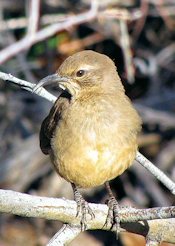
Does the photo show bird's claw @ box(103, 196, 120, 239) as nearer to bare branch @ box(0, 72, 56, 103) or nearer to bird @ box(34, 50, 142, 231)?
bird @ box(34, 50, 142, 231)

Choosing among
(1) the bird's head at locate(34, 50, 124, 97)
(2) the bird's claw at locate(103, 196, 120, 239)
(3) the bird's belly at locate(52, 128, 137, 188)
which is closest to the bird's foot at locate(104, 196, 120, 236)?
(2) the bird's claw at locate(103, 196, 120, 239)

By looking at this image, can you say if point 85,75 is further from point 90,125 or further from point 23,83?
point 23,83

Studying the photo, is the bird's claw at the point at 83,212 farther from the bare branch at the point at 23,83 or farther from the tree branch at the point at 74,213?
the bare branch at the point at 23,83

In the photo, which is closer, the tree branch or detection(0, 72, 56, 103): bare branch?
the tree branch

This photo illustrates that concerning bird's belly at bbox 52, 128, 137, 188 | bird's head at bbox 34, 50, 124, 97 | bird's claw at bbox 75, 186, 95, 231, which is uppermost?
bird's head at bbox 34, 50, 124, 97

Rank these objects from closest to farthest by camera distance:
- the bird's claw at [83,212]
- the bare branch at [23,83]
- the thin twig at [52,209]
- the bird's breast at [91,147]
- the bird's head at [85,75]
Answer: the thin twig at [52,209]
the bird's claw at [83,212]
the bare branch at [23,83]
the bird's breast at [91,147]
the bird's head at [85,75]

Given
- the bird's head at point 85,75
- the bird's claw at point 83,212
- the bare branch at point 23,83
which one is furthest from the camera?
the bird's head at point 85,75

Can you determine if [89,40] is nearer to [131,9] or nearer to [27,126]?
[131,9]

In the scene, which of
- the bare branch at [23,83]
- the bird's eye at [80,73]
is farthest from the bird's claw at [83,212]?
the bird's eye at [80,73]

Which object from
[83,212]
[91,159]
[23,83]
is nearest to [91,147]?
[91,159]
